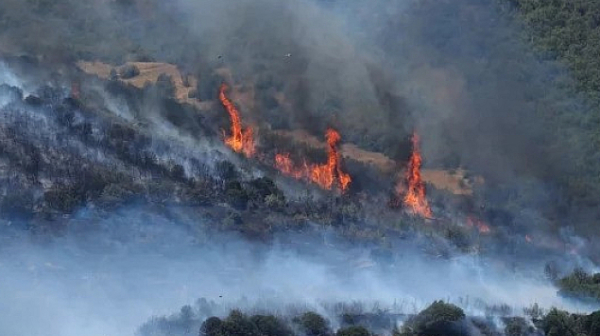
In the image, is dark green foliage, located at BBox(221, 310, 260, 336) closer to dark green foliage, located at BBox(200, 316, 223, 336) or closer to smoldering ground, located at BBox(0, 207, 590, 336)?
dark green foliage, located at BBox(200, 316, 223, 336)

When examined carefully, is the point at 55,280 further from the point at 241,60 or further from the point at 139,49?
the point at 139,49

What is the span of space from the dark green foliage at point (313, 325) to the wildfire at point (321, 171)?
13749mm

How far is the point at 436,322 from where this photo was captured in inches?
1954

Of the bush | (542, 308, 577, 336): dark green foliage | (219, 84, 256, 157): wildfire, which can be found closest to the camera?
(542, 308, 577, 336): dark green foliage

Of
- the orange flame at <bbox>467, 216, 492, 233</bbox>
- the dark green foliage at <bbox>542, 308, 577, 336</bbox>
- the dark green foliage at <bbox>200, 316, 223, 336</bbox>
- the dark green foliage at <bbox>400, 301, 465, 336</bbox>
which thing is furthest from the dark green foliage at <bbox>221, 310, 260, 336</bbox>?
the orange flame at <bbox>467, 216, 492, 233</bbox>

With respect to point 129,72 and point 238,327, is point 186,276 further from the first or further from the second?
point 129,72

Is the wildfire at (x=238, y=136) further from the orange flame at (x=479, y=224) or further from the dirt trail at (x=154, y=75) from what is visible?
the orange flame at (x=479, y=224)

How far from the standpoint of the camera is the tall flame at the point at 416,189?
61.9 meters

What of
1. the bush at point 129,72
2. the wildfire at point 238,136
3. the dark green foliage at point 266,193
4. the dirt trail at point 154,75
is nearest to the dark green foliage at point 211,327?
the dark green foliage at point 266,193

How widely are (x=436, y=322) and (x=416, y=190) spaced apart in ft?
48.1

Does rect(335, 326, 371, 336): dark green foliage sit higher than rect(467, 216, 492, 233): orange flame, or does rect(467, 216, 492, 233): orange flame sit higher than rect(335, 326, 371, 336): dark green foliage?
rect(467, 216, 492, 233): orange flame

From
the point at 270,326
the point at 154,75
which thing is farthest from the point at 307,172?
the point at 154,75

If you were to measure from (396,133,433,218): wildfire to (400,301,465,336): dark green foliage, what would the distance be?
38.1 feet

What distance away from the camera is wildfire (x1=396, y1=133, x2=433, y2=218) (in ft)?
203
